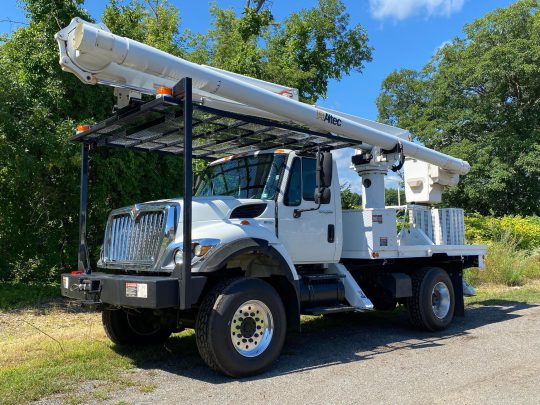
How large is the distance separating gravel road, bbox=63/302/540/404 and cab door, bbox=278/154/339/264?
50.8 inches

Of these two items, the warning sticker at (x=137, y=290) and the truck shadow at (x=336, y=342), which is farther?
the truck shadow at (x=336, y=342)

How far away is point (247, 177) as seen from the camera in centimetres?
705

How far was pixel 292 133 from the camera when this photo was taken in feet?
23.1

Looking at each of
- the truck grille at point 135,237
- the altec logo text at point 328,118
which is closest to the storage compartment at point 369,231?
the altec logo text at point 328,118

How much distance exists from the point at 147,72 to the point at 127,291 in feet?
7.48

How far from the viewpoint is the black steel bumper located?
5.05 meters

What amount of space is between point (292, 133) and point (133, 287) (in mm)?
3024

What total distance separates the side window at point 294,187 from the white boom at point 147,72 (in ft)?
1.92

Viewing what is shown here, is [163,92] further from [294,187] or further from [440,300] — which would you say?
[440,300]

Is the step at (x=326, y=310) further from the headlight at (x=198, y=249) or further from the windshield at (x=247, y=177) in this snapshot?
the headlight at (x=198, y=249)

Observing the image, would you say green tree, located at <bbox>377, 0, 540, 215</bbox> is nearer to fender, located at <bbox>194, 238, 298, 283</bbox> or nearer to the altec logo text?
the altec logo text

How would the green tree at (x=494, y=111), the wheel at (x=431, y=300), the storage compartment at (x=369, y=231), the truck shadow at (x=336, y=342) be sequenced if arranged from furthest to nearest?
the green tree at (x=494, y=111), the wheel at (x=431, y=300), the storage compartment at (x=369, y=231), the truck shadow at (x=336, y=342)

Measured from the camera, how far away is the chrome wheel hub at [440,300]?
28.0ft

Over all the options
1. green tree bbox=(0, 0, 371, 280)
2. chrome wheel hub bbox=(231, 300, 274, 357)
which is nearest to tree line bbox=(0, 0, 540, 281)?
green tree bbox=(0, 0, 371, 280)
